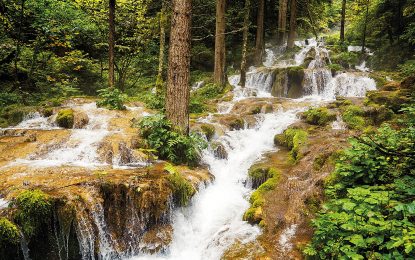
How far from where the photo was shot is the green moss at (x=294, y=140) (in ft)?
29.5

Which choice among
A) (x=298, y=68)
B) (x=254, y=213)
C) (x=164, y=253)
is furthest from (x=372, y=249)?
(x=298, y=68)

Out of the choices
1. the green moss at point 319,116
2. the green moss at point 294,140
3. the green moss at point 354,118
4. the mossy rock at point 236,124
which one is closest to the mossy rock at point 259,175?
the green moss at point 294,140

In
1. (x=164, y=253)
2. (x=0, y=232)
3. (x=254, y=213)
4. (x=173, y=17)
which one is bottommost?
(x=164, y=253)

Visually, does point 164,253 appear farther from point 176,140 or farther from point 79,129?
point 79,129

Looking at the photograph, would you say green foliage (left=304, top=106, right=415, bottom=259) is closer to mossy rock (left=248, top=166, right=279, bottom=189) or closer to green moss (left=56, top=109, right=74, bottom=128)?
mossy rock (left=248, top=166, right=279, bottom=189)

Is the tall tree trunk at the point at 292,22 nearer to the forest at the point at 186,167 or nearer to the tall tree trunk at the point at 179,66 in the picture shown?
the forest at the point at 186,167

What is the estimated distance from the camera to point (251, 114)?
13266 mm

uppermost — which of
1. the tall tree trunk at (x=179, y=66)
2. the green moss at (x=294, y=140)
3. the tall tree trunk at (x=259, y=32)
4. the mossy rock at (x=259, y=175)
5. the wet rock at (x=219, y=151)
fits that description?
the tall tree trunk at (x=259, y=32)

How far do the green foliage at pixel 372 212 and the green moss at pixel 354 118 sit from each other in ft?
15.3

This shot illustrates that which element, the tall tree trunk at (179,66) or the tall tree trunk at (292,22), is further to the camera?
the tall tree trunk at (292,22)

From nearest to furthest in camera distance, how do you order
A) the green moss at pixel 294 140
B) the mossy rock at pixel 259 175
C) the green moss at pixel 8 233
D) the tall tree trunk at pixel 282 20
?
the green moss at pixel 8 233, the mossy rock at pixel 259 175, the green moss at pixel 294 140, the tall tree trunk at pixel 282 20

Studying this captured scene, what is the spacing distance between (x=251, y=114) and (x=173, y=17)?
646 cm

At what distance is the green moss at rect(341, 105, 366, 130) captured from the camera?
396 inches

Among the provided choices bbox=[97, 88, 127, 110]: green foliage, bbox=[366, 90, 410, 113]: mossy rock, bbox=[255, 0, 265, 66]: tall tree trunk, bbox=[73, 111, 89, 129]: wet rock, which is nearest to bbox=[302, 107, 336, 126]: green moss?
bbox=[366, 90, 410, 113]: mossy rock
